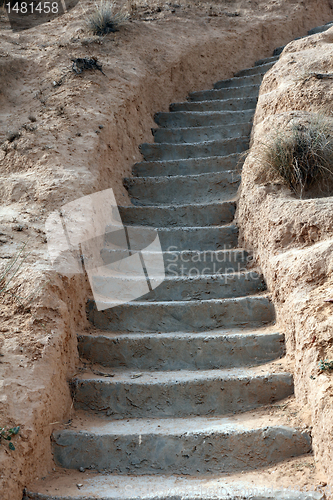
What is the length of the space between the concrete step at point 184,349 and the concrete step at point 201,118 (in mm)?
2907

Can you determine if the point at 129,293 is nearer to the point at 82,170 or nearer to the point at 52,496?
the point at 82,170

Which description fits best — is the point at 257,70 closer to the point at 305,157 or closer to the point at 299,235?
the point at 305,157

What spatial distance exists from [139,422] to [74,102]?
3366mm

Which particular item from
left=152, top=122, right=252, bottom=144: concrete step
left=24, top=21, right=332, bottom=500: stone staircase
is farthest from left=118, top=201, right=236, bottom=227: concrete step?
left=152, top=122, right=252, bottom=144: concrete step

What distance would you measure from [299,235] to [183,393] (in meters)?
1.33

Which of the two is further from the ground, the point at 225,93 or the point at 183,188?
the point at 225,93

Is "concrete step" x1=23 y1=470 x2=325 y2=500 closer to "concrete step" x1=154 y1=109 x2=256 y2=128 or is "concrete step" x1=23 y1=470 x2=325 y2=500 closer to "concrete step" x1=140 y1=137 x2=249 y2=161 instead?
"concrete step" x1=140 y1=137 x2=249 y2=161

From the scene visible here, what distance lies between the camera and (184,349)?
316 cm

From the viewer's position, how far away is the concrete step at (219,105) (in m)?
5.56

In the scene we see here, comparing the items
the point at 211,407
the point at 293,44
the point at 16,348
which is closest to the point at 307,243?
the point at 211,407

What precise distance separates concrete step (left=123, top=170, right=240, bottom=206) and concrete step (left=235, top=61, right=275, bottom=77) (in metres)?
2.52

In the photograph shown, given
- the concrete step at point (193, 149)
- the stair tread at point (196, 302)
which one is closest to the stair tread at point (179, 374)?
the stair tread at point (196, 302)

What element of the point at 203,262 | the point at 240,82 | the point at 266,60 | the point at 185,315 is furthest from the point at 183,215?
the point at 266,60

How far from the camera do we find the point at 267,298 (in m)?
3.38
